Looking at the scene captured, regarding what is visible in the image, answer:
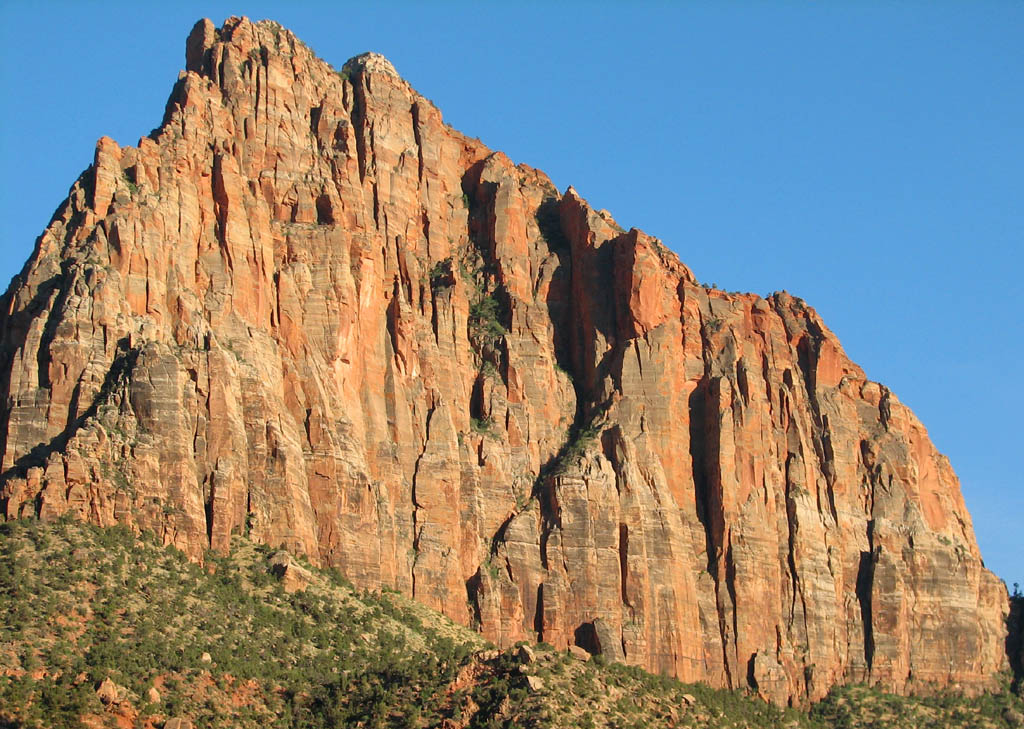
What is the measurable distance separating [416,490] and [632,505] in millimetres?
15462

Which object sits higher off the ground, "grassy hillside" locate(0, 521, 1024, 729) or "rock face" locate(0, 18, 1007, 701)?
"rock face" locate(0, 18, 1007, 701)

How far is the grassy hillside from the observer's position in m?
117

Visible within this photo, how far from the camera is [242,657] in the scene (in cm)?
12594

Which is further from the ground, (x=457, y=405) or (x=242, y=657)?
(x=457, y=405)

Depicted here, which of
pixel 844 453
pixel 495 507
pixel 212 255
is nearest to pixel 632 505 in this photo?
pixel 495 507

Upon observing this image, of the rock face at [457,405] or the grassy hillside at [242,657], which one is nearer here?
the grassy hillside at [242,657]

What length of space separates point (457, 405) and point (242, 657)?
1383 inches

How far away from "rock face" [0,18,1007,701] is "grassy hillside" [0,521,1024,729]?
357 centimetres

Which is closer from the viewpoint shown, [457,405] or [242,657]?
[242,657]

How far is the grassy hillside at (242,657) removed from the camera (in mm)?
116875

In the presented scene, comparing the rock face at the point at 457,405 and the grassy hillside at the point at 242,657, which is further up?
the rock face at the point at 457,405

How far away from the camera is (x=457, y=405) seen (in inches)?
6147

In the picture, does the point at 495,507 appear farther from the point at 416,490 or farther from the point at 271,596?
the point at 271,596

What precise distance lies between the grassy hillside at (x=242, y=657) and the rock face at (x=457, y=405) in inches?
141
